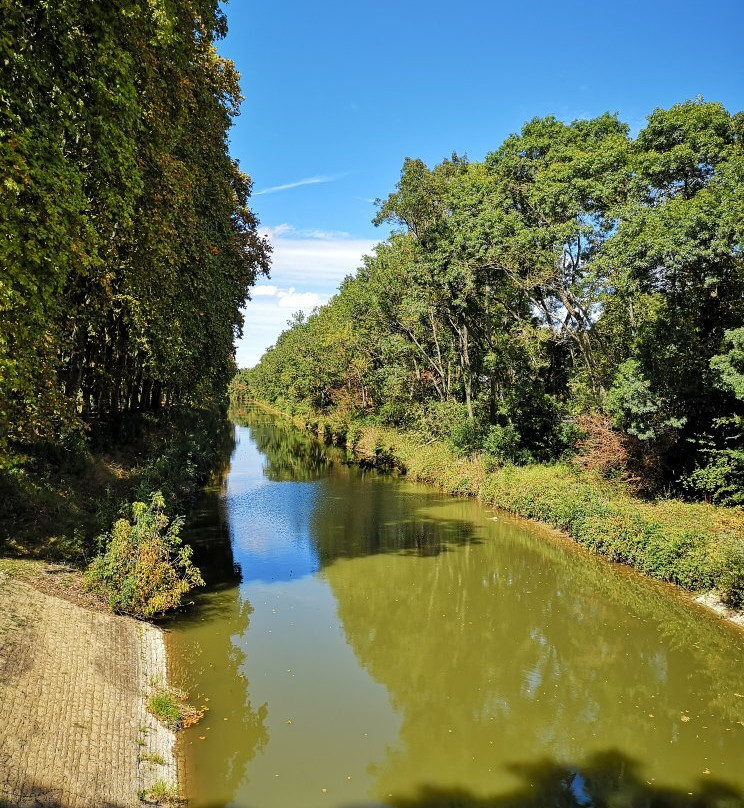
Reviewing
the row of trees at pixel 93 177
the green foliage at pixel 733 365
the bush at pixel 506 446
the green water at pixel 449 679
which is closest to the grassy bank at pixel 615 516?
the bush at pixel 506 446

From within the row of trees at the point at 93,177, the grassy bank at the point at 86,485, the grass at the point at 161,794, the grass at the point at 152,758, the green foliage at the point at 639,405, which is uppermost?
the row of trees at the point at 93,177

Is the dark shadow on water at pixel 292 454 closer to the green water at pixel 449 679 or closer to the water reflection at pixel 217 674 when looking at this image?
the green water at pixel 449 679

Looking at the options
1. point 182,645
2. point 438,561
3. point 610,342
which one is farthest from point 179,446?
point 610,342

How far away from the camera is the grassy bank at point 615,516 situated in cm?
1431

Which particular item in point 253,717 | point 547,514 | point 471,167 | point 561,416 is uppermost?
point 471,167

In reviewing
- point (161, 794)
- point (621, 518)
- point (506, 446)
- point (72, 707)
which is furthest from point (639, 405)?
point (72, 707)

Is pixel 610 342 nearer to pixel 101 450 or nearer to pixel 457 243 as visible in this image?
pixel 457 243

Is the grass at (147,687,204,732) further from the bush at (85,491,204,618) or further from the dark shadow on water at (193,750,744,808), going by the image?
the bush at (85,491,204,618)

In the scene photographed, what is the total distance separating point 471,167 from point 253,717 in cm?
2996

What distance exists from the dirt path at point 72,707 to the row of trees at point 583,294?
15.5m

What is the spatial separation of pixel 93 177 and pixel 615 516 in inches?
690

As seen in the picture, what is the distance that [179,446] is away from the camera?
27688 millimetres

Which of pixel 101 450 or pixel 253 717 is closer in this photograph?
pixel 253 717

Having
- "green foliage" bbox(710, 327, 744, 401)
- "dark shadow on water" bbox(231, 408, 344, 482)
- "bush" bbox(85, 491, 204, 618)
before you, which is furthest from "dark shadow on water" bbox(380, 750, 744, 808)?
"dark shadow on water" bbox(231, 408, 344, 482)
